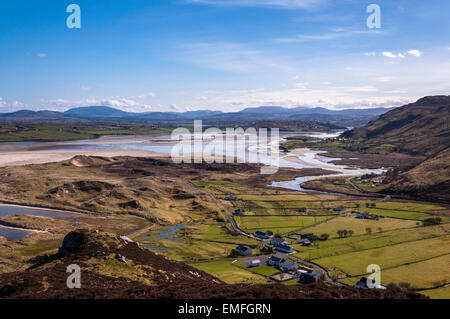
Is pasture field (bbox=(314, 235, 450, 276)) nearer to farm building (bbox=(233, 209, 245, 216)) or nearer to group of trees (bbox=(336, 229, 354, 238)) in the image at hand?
group of trees (bbox=(336, 229, 354, 238))

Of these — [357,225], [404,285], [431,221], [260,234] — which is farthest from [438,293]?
[431,221]

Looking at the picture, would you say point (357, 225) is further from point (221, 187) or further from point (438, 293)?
point (221, 187)

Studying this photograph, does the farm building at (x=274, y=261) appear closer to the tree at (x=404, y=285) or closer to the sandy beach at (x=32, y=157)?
the tree at (x=404, y=285)

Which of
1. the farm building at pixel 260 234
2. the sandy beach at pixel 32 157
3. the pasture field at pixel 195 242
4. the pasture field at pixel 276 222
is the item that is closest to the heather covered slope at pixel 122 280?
the pasture field at pixel 195 242

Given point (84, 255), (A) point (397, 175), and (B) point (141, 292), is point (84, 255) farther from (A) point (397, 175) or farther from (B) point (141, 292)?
(A) point (397, 175)

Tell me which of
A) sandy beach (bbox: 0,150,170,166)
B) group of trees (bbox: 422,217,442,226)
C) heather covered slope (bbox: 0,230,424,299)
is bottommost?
group of trees (bbox: 422,217,442,226)

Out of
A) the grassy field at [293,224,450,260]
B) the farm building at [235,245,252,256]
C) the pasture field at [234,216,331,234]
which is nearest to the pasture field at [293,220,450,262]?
the grassy field at [293,224,450,260]
